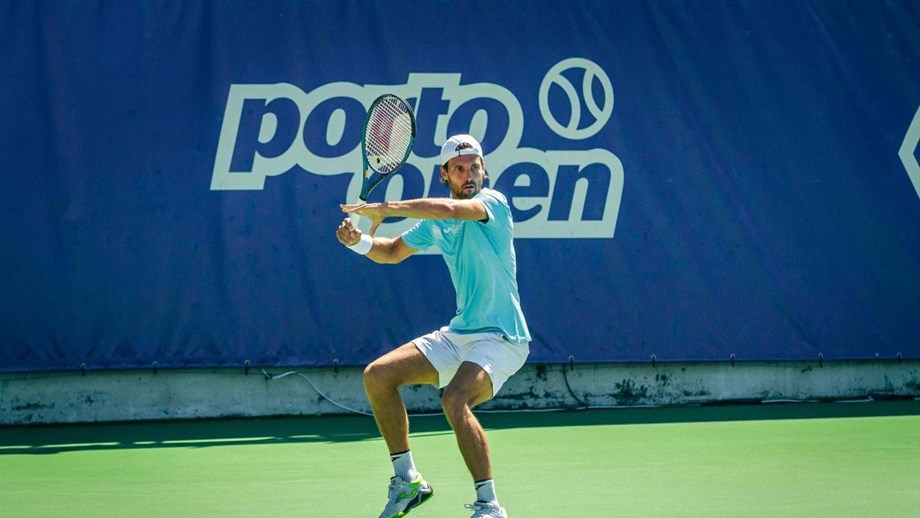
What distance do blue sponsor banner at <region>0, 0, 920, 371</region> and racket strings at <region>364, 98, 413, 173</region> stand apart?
320cm

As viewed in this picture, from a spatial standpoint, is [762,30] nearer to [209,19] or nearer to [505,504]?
[209,19]

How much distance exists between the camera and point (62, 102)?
9.05m

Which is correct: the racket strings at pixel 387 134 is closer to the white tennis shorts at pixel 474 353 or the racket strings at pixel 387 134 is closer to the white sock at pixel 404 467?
the white tennis shorts at pixel 474 353

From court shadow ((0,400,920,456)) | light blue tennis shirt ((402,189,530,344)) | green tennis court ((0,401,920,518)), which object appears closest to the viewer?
light blue tennis shirt ((402,189,530,344))

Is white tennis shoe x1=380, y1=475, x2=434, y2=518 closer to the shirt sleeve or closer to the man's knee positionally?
the man's knee

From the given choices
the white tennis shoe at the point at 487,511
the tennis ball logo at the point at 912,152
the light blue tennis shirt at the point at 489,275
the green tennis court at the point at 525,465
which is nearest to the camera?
the white tennis shoe at the point at 487,511

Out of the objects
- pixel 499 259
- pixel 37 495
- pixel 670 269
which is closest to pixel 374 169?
pixel 499 259

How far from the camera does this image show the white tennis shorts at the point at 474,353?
5465 mm

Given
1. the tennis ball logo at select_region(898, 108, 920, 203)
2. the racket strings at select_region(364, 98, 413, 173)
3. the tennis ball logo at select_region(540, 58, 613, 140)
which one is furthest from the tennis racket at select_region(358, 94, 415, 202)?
the tennis ball logo at select_region(898, 108, 920, 203)

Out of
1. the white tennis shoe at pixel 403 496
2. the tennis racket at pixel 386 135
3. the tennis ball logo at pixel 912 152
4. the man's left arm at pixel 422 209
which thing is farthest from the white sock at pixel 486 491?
the tennis ball logo at pixel 912 152

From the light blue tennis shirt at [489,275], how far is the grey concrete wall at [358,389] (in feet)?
12.9

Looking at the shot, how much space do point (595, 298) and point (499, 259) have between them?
409 centimetres

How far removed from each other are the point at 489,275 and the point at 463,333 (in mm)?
263

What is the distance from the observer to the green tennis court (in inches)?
234
